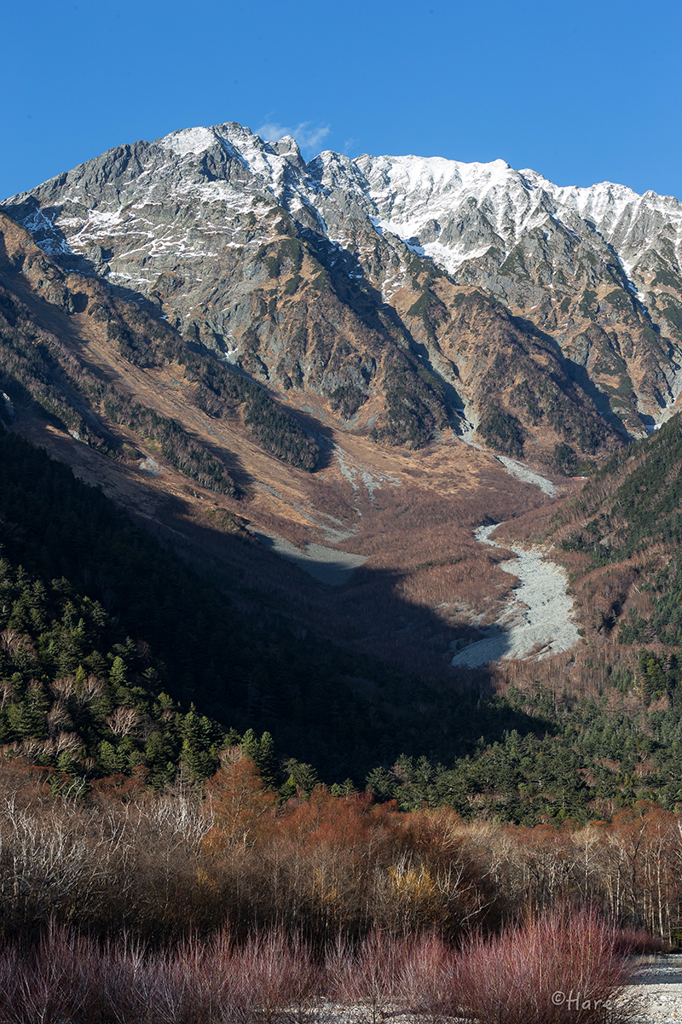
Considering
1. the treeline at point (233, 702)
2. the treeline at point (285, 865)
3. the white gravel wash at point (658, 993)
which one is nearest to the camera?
the white gravel wash at point (658, 993)

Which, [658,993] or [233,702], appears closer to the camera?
[658,993]

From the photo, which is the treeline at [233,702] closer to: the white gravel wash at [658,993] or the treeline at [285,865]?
the treeline at [285,865]

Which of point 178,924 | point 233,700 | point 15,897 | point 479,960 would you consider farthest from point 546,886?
point 233,700

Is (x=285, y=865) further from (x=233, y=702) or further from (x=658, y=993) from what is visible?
(x=233, y=702)

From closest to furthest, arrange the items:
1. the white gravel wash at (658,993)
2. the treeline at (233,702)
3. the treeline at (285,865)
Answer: the white gravel wash at (658,993) < the treeline at (285,865) < the treeline at (233,702)

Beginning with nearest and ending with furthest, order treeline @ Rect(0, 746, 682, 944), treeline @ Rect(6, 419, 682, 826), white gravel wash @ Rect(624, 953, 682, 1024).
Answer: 1. white gravel wash @ Rect(624, 953, 682, 1024)
2. treeline @ Rect(0, 746, 682, 944)
3. treeline @ Rect(6, 419, 682, 826)

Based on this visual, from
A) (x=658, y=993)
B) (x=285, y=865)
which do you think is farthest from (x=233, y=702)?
(x=658, y=993)

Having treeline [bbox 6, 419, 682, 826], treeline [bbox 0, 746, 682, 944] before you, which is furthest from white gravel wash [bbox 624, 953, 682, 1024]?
treeline [bbox 6, 419, 682, 826]

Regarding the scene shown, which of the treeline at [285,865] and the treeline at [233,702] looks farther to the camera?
the treeline at [233,702]

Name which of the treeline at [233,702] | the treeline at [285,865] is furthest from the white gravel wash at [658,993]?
the treeline at [233,702]

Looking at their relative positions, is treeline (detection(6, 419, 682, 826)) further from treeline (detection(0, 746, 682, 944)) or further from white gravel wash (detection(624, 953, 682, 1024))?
white gravel wash (detection(624, 953, 682, 1024))

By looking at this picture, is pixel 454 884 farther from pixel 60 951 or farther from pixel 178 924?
pixel 60 951

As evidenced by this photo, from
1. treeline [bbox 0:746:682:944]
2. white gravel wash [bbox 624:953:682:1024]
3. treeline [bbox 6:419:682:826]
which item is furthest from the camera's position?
treeline [bbox 6:419:682:826]

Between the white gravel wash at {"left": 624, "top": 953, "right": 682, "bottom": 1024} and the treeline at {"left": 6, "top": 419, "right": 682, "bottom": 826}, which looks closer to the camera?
the white gravel wash at {"left": 624, "top": 953, "right": 682, "bottom": 1024}
